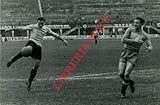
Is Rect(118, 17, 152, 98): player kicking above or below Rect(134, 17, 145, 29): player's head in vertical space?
below

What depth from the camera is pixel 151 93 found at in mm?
12875

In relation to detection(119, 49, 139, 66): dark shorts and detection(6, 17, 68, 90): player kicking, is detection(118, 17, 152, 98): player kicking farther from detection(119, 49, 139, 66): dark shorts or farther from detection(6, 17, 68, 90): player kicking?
detection(6, 17, 68, 90): player kicking

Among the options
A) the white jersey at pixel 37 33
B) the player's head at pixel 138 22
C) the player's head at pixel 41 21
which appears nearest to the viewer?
the player's head at pixel 138 22

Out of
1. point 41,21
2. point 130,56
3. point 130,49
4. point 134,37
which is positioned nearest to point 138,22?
point 134,37

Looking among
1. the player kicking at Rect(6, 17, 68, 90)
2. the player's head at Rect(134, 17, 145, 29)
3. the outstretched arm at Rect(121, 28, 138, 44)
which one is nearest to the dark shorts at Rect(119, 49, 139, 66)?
the outstretched arm at Rect(121, 28, 138, 44)

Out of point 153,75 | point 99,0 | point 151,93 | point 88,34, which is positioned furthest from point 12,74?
point 99,0

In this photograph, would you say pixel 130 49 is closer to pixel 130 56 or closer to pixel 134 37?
pixel 130 56

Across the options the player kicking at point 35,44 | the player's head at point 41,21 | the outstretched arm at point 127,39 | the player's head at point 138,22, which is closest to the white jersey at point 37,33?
the player kicking at point 35,44

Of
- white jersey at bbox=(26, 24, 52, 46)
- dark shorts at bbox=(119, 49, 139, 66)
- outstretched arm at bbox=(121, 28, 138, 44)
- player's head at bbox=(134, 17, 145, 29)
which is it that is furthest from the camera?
white jersey at bbox=(26, 24, 52, 46)

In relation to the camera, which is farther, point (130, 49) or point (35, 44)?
point (35, 44)

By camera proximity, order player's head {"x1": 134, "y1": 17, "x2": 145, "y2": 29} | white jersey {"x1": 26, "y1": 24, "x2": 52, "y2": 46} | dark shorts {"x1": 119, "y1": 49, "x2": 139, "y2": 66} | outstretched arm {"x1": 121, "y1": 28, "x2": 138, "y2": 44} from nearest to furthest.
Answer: player's head {"x1": 134, "y1": 17, "x2": 145, "y2": 29}
outstretched arm {"x1": 121, "y1": 28, "x2": 138, "y2": 44}
dark shorts {"x1": 119, "y1": 49, "x2": 139, "y2": 66}
white jersey {"x1": 26, "y1": 24, "x2": 52, "y2": 46}

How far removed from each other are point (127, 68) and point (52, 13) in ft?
230

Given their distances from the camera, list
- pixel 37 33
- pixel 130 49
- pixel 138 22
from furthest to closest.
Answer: pixel 37 33, pixel 130 49, pixel 138 22

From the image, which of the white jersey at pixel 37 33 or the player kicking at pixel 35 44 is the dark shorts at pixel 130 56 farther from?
the white jersey at pixel 37 33
